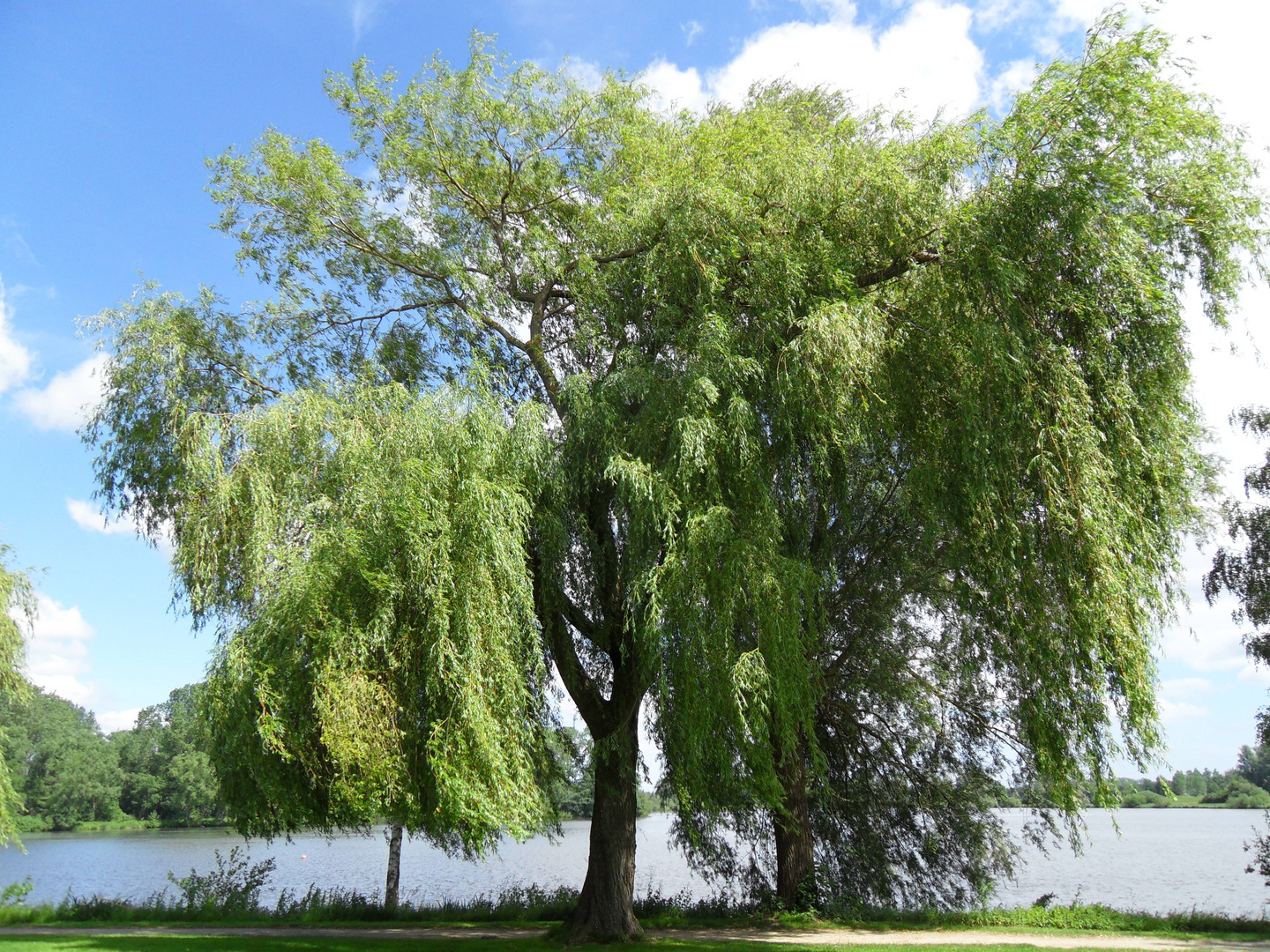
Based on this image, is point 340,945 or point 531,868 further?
point 531,868

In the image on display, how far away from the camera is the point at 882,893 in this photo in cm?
1448

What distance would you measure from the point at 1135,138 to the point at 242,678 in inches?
431

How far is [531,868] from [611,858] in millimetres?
19358

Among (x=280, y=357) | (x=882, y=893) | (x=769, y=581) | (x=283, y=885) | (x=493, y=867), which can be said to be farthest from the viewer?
(x=493, y=867)

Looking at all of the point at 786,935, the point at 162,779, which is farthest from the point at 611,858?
the point at 162,779

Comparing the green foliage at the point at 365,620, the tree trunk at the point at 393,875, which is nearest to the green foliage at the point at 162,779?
the tree trunk at the point at 393,875

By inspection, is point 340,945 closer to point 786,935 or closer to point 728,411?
point 786,935

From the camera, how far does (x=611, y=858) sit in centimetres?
1196

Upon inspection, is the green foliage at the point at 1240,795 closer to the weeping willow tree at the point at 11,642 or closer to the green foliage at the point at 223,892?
the green foliage at the point at 223,892

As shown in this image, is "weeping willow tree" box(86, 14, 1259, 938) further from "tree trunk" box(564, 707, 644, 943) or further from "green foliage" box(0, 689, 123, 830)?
"green foliage" box(0, 689, 123, 830)

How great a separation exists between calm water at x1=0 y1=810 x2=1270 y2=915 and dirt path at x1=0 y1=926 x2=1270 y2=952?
1394 millimetres

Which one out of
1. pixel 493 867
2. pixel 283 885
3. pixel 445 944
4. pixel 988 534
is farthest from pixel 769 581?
pixel 493 867

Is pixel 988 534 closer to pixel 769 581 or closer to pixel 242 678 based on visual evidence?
pixel 769 581

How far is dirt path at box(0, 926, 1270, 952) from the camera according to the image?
38.2 feet
